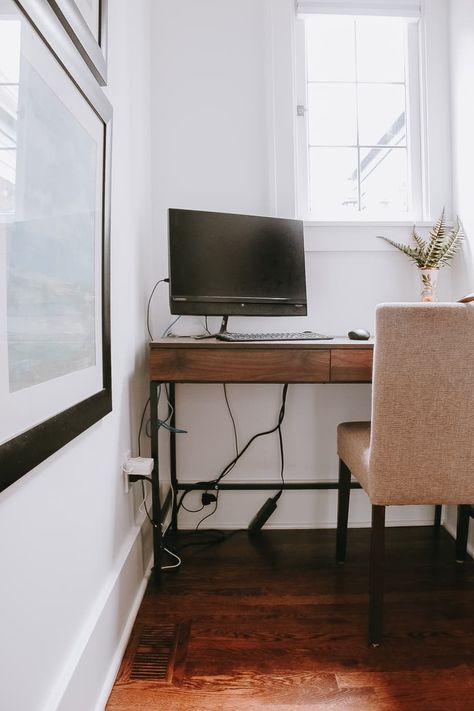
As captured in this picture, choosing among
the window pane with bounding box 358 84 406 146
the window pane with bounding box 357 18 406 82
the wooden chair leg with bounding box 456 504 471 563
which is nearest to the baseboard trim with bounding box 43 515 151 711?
the wooden chair leg with bounding box 456 504 471 563

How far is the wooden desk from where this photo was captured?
142 centimetres

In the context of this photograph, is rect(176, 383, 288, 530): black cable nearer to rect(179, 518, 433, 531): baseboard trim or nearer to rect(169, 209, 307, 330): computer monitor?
rect(179, 518, 433, 531): baseboard trim

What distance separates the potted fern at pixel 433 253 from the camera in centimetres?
180

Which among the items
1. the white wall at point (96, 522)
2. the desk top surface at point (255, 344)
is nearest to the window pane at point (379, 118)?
the white wall at point (96, 522)

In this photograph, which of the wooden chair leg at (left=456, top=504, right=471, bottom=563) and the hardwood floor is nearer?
the hardwood floor

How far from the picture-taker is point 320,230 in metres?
1.93

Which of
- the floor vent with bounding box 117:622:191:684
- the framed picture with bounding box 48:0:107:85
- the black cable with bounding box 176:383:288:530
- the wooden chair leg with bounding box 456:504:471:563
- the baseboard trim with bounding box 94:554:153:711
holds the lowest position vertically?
the floor vent with bounding box 117:622:191:684

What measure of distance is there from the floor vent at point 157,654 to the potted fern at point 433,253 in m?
1.53

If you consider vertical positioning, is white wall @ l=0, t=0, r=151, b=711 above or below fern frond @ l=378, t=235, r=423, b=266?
below

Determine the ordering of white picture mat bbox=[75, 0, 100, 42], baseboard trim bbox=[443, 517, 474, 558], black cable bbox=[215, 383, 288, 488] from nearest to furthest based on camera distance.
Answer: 1. white picture mat bbox=[75, 0, 100, 42]
2. baseboard trim bbox=[443, 517, 474, 558]
3. black cable bbox=[215, 383, 288, 488]

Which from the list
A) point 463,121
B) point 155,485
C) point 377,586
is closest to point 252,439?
point 155,485

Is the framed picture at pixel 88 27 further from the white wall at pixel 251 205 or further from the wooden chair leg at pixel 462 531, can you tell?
the wooden chair leg at pixel 462 531

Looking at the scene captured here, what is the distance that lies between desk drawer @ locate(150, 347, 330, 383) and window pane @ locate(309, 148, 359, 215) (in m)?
0.92

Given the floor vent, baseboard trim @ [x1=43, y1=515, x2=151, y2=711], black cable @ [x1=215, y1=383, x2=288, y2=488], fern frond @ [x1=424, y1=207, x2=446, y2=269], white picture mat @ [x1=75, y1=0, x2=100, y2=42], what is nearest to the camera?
baseboard trim @ [x1=43, y1=515, x2=151, y2=711]
